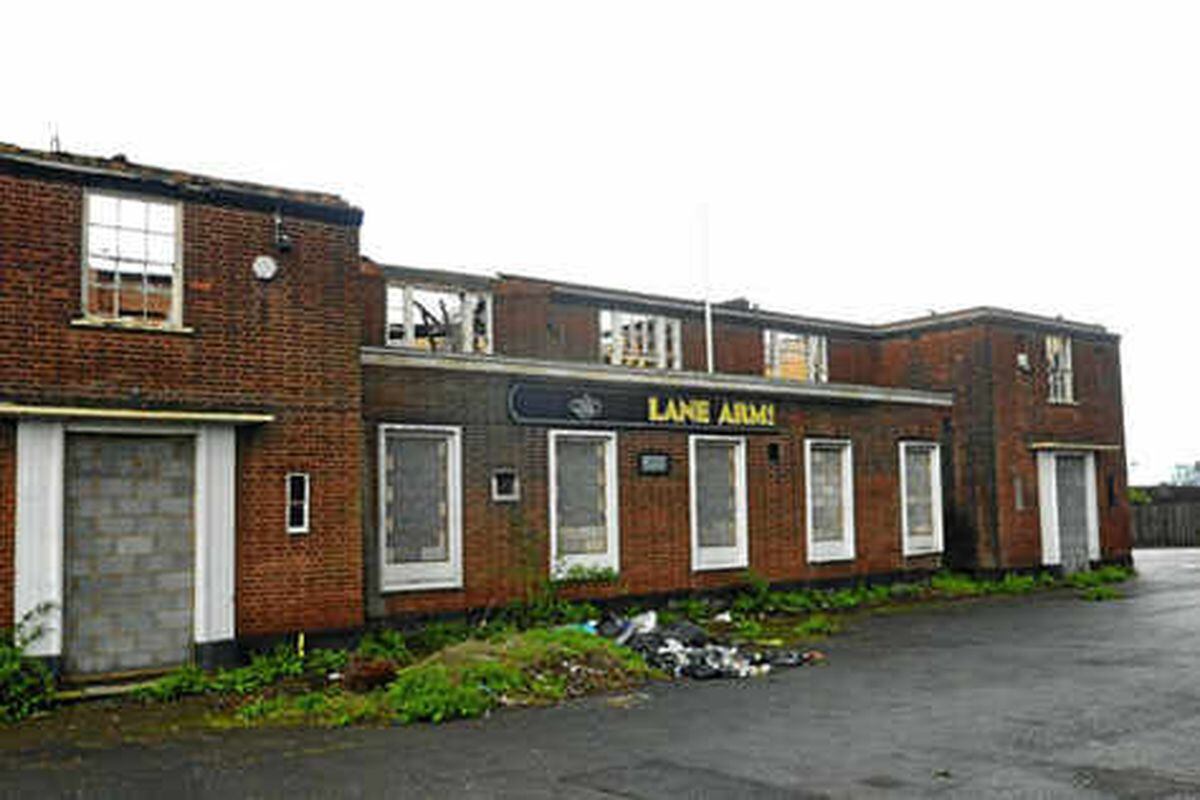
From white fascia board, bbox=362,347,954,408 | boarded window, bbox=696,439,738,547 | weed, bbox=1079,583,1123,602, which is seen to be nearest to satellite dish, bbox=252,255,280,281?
white fascia board, bbox=362,347,954,408

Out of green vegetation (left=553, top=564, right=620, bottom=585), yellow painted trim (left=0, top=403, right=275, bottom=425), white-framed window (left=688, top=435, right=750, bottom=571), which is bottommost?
green vegetation (left=553, top=564, right=620, bottom=585)

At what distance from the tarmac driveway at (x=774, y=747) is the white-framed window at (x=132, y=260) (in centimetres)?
539

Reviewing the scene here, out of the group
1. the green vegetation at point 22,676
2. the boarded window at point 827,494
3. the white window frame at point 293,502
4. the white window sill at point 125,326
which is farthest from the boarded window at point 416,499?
the boarded window at point 827,494

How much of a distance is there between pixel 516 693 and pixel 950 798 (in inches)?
209

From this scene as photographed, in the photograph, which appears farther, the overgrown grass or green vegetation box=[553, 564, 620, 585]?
green vegetation box=[553, 564, 620, 585]

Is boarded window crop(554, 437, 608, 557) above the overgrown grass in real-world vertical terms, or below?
above

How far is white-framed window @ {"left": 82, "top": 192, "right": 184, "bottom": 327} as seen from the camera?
1274 cm

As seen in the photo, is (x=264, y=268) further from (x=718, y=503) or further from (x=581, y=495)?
(x=718, y=503)

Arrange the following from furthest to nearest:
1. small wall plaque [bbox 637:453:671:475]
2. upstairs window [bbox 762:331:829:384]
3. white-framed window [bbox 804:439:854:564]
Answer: upstairs window [bbox 762:331:829:384] < white-framed window [bbox 804:439:854:564] < small wall plaque [bbox 637:453:671:475]

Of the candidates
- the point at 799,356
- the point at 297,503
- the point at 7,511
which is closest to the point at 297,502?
the point at 297,503

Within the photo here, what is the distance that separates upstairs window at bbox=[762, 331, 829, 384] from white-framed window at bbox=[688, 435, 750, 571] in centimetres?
820

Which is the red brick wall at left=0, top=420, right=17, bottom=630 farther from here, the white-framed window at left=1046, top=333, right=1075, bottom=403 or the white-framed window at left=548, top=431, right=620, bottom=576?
the white-framed window at left=1046, top=333, right=1075, bottom=403

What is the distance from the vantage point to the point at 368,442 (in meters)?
15.4

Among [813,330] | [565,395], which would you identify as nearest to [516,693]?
[565,395]
